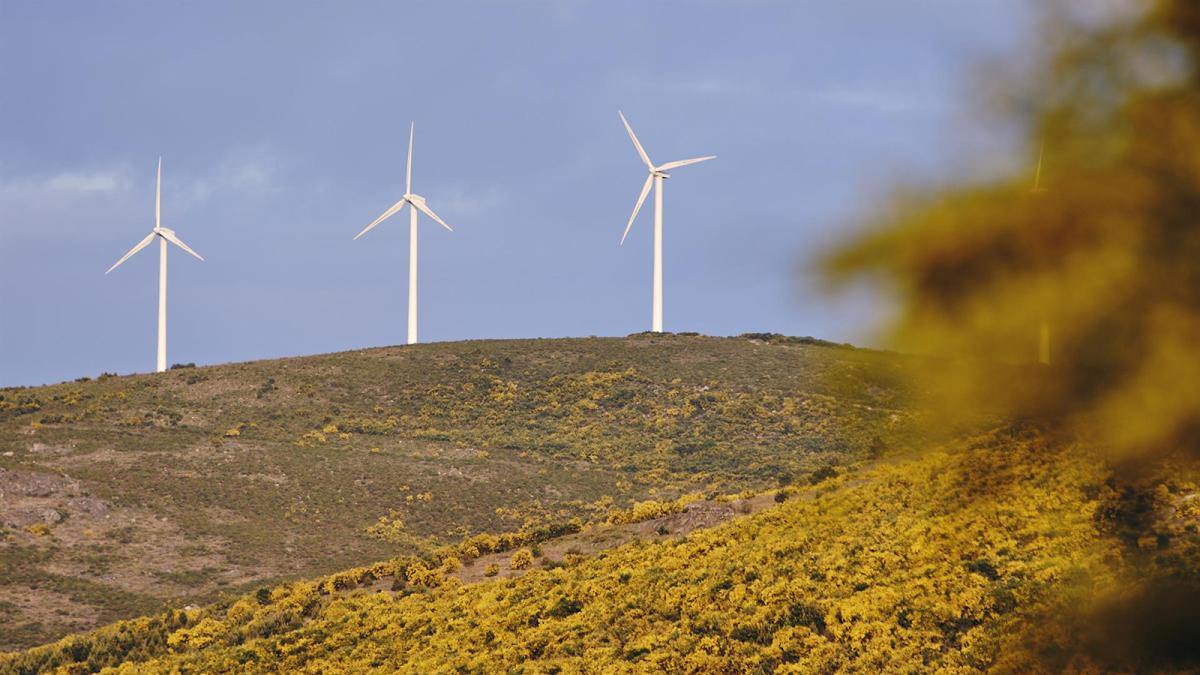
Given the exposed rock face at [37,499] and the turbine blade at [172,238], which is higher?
the turbine blade at [172,238]

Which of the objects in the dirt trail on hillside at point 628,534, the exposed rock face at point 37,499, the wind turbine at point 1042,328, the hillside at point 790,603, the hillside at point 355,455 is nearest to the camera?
the wind turbine at point 1042,328

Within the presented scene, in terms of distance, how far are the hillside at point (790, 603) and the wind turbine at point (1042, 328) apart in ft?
8.77

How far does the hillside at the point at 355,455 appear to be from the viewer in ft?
228

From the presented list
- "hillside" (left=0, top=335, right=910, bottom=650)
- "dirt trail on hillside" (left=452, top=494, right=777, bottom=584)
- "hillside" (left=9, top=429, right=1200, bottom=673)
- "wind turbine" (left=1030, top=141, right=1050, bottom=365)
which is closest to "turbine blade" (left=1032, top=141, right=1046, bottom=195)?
"wind turbine" (left=1030, top=141, right=1050, bottom=365)

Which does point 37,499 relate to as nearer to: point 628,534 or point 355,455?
point 355,455

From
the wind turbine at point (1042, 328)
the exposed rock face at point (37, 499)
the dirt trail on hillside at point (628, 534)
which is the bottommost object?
the exposed rock face at point (37, 499)

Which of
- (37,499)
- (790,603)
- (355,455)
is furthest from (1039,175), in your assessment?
(355,455)

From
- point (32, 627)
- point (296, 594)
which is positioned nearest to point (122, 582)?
point (32, 627)

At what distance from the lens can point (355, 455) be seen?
9600 centimetres

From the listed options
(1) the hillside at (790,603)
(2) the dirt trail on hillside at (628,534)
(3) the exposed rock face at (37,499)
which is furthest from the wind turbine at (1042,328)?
(3) the exposed rock face at (37,499)

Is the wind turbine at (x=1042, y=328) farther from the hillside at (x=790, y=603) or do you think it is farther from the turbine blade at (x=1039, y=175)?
the hillside at (x=790, y=603)

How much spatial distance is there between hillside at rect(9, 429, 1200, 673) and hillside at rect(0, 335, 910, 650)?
11.1 m

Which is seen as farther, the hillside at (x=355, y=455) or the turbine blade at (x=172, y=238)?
the turbine blade at (x=172, y=238)

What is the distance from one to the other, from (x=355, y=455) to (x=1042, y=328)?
303ft
